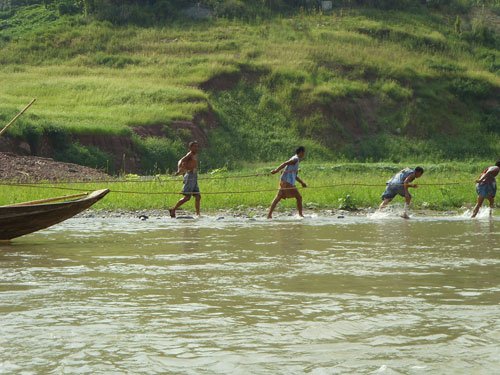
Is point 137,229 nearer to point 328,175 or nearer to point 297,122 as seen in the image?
point 328,175

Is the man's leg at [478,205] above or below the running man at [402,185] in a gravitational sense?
below

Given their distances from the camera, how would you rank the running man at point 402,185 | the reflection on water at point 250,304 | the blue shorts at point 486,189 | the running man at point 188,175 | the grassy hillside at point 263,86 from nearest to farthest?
the reflection on water at point 250,304
the running man at point 188,175
the running man at point 402,185
the blue shorts at point 486,189
the grassy hillside at point 263,86

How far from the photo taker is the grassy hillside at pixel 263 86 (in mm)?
37562

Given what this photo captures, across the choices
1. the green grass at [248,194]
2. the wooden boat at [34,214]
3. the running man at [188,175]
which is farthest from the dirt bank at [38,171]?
the wooden boat at [34,214]

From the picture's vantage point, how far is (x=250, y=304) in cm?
953

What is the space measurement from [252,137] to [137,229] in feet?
74.9

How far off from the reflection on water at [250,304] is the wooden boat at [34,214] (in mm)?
370

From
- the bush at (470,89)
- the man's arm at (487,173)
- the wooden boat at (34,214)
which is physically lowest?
the man's arm at (487,173)

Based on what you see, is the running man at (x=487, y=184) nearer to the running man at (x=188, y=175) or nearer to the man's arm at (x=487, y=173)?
the man's arm at (x=487, y=173)

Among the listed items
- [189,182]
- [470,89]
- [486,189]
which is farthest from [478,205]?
[470,89]

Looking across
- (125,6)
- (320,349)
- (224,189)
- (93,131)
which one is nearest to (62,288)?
(320,349)

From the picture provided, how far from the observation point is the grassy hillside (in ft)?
123

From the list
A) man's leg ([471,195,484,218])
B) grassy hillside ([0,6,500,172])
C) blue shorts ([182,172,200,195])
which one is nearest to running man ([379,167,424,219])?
man's leg ([471,195,484,218])

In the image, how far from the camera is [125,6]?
54.9 m
